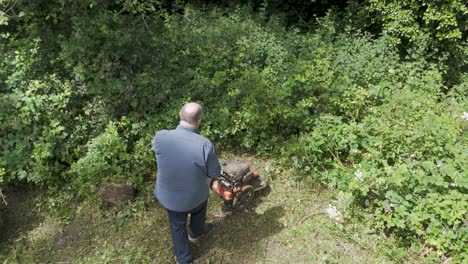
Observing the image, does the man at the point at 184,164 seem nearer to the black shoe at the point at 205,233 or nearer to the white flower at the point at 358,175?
the black shoe at the point at 205,233

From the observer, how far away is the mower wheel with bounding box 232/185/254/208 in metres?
4.26

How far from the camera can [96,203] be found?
14.9ft

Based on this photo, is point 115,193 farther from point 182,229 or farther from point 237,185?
point 237,185

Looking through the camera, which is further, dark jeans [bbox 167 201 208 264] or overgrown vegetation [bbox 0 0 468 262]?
overgrown vegetation [bbox 0 0 468 262]

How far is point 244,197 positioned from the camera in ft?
14.4

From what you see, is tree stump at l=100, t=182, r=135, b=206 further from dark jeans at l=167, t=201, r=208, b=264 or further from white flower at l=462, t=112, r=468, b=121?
white flower at l=462, t=112, r=468, b=121

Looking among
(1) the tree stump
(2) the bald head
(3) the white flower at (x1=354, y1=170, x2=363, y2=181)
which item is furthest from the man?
(3) the white flower at (x1=354, y1=170, x2=363, y2=181)

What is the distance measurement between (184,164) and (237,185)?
45.2 inches

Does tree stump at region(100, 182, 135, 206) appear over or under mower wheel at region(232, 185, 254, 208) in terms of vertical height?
under

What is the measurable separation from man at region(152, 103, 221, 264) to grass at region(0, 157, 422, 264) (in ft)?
2.68

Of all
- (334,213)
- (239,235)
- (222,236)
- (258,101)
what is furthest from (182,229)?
(258,101)

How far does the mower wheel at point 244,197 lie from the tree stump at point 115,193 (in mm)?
1334

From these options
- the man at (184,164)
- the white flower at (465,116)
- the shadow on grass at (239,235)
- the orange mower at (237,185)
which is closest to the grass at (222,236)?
the shadow on grass at (239,235)

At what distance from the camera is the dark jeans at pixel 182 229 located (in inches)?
139
